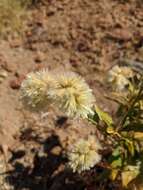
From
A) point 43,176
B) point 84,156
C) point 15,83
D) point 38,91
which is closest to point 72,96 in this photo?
point 38,91

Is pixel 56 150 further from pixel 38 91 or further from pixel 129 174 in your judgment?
pixel 38 91

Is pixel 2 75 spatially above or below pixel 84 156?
above

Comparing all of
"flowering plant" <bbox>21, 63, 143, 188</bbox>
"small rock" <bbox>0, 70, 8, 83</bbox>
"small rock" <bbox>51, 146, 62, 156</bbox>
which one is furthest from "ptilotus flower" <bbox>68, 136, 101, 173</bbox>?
"small rock" <bbox>0, 70, 8, 83</bbox>

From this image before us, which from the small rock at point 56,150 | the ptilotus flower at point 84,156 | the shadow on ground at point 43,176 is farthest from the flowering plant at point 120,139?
the small rock at point 56,150

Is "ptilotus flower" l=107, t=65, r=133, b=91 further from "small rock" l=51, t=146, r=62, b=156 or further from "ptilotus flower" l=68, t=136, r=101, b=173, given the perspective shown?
"small rock" l=51, t=146, r=62, b=156

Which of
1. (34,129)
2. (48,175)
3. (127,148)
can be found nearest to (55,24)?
(34,129)

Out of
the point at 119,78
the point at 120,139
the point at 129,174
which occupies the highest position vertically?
the point at 119,78

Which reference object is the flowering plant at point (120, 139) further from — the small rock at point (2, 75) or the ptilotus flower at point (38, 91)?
the small rock at point (2, 75)

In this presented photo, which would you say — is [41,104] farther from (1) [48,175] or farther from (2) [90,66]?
(2) [90,66]

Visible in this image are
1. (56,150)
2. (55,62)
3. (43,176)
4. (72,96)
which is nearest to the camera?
(72,96)
